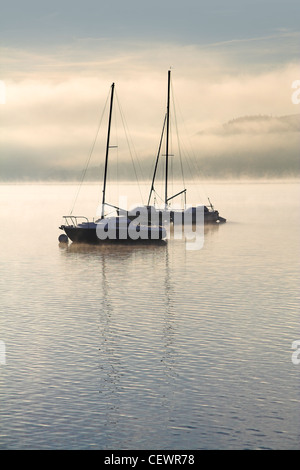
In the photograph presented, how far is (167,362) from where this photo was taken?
33.8 meters

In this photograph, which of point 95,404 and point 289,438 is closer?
point 289,438

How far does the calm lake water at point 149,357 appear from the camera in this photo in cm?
2553

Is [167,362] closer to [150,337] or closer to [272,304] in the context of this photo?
[150,337]

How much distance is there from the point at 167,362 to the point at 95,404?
20.6 feet

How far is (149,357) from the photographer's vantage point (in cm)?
3475

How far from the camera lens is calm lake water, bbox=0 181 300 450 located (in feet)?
83.8
